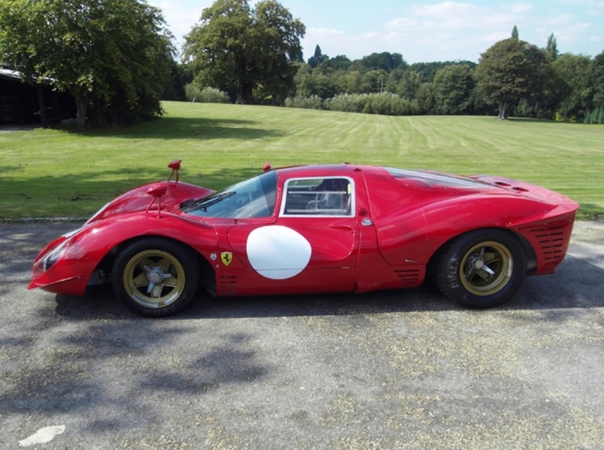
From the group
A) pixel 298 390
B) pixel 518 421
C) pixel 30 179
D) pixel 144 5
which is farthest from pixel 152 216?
pixel 144 5

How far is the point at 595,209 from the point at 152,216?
26.0 feet

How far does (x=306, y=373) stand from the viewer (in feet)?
11.4

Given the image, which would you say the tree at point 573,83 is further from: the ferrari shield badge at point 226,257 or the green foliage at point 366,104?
the ferrari shield badge at point 226,257

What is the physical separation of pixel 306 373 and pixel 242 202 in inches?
70.9

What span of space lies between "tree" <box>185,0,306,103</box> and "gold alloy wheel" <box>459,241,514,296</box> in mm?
60669

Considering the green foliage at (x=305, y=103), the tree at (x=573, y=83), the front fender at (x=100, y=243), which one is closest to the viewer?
the front fender at (x=100, y=243)

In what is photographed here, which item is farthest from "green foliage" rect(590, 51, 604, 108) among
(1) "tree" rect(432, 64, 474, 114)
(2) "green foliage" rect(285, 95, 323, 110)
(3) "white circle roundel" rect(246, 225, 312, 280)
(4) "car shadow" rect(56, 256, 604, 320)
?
(3) "white circle roundel" rect(246, 225, 312, 280)

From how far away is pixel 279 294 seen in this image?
460cm

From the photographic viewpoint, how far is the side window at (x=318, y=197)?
4609 millimetres

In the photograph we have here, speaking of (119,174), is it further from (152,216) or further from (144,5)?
(144,5)

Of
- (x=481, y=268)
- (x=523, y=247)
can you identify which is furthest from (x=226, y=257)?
(x=523, y=247)

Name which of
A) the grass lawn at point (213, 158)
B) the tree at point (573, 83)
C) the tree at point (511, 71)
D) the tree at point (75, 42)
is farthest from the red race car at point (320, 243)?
the tree at point (573, 83)

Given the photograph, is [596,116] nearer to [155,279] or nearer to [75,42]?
[75,42]

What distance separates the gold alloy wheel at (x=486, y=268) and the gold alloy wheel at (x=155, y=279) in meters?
2.43
